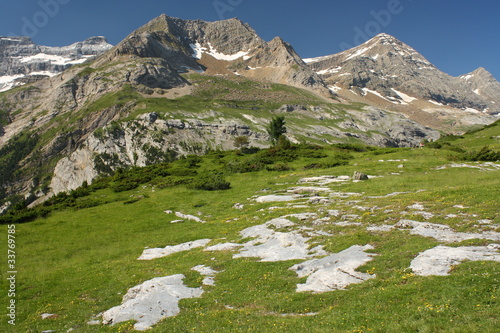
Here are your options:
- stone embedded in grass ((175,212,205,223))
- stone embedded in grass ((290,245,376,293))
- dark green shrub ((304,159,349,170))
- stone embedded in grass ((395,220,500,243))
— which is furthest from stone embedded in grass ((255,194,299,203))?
dark green shrub ((304,159,349,170))

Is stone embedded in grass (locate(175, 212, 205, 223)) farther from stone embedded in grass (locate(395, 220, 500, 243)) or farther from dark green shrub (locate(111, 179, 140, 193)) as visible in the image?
stone embedded in grass (locate(395, 220, 500, 243))

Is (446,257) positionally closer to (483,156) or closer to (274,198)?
(274,198)

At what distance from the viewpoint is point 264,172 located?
198 feet

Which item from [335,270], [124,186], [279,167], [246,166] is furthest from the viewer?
[246,166]

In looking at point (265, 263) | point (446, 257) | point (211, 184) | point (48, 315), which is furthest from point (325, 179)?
point (48, 315)

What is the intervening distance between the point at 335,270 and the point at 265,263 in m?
5.34

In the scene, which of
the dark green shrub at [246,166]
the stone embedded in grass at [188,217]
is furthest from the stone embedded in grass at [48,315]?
the dark green shrub at [246,166]

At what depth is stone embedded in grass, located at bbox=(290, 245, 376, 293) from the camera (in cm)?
1509

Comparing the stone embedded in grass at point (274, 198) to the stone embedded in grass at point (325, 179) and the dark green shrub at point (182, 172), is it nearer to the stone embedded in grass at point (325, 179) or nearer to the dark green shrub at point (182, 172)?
the stone embedded in grass at point (325, 179)

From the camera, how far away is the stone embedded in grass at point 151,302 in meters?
14.8

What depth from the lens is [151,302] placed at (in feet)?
52.7

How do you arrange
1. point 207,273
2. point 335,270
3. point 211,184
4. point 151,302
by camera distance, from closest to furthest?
1. point 151,302
2. point 335,270
3. point 207,273
4. point 211,184

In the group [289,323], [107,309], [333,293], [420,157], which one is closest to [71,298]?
[107,309]

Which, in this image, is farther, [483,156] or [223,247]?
[483,156]
